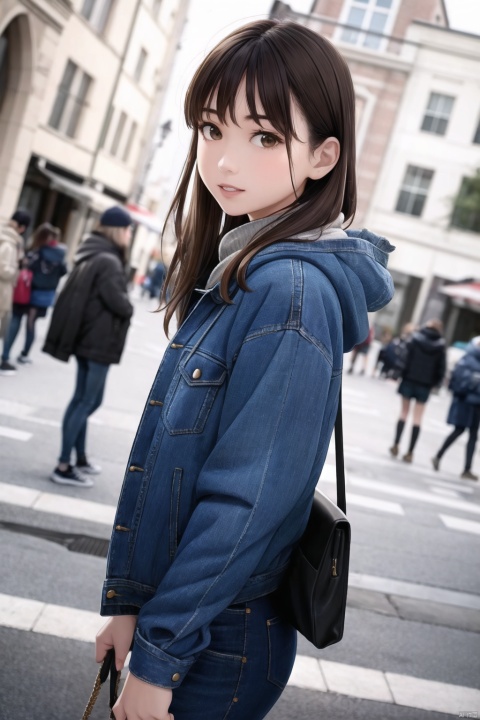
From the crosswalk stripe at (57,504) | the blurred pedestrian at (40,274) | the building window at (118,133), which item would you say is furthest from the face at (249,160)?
the building window at (118,133)

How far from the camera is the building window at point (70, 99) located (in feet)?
73.6

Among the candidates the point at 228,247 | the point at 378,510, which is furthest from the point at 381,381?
the point at 228,247

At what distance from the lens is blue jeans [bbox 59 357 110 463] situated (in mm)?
5598

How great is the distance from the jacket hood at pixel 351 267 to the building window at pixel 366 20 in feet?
114

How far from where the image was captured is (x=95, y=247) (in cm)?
568

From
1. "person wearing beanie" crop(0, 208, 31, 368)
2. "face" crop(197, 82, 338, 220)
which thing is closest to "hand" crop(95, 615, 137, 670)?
"face" crop(197, 82, 338, 220)

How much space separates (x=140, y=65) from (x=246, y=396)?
29824mm

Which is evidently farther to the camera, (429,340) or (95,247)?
(429,340)

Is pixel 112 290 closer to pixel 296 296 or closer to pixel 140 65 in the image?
pixel 296 296

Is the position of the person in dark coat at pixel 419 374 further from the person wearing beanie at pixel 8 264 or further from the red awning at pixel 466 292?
the red awning at pixel 466 292

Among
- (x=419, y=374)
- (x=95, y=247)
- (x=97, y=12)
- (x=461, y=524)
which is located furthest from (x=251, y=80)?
(x=97, y=12)

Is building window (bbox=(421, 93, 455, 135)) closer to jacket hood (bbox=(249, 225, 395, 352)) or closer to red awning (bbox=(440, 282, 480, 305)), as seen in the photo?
red awning (bbox=(440, 282, 480, 305))

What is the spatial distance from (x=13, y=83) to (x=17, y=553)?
15.6 meters

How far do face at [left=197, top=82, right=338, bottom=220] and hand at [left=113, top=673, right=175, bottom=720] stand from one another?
0.89 m
